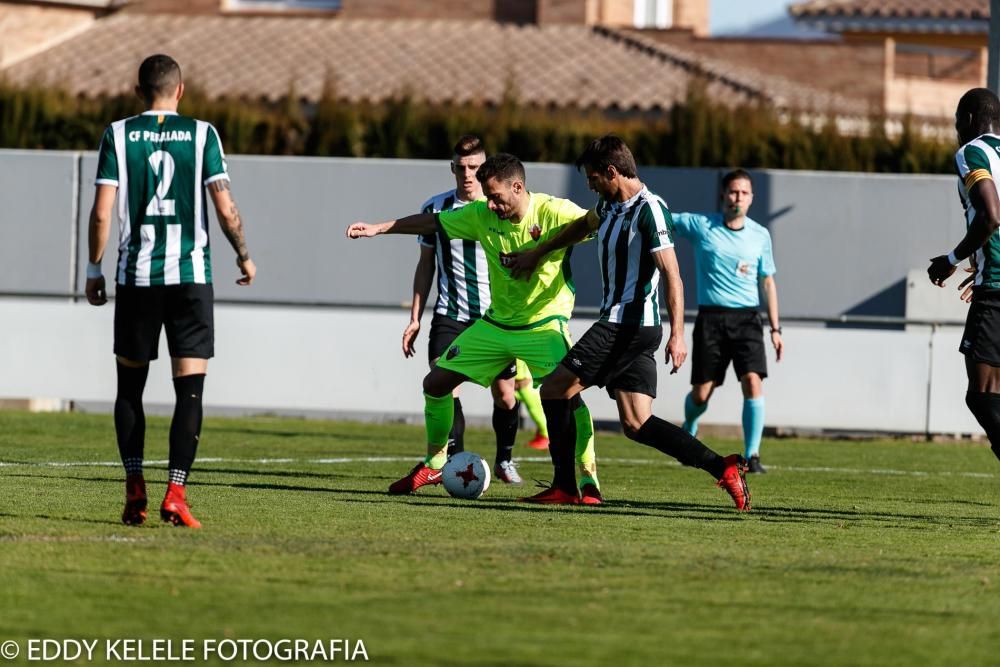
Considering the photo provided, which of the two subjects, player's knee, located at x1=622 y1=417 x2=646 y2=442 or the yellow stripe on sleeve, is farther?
player's knee, located at x1=622 y1=417 x2=646 y2=442

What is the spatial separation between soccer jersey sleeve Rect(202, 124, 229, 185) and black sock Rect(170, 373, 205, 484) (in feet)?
2.87

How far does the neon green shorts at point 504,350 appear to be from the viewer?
943cm

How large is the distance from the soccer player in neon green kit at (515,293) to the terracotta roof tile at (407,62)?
18176mm

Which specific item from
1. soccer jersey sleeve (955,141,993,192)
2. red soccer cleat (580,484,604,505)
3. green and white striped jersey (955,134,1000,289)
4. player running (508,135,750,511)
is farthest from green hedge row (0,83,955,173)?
soccer jersey sleeve (955,141,993,192)

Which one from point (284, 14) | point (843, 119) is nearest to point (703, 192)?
point (843, 119)

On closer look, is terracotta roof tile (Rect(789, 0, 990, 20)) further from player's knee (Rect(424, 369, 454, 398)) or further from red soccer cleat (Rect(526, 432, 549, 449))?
player's knee (Rect(424, 369, 454, 398))

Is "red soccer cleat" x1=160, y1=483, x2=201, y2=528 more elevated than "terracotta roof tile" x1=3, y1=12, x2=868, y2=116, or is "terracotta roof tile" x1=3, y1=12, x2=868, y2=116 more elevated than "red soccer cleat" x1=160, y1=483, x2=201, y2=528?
"terracotta roof tile" x1=3, y1=12, x2=868, y2=116

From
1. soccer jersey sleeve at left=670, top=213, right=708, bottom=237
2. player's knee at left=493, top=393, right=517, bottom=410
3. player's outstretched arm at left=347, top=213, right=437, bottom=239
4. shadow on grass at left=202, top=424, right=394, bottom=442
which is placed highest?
player's outstretched arm at left=347, top=213, right=437, bottom=239

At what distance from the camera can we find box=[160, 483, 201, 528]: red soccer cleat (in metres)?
7.80

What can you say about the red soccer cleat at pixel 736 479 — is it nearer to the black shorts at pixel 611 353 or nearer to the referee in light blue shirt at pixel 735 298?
the black shorts at pixel 611 353

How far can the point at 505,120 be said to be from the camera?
69.4ft

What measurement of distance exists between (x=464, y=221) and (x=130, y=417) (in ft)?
7.65

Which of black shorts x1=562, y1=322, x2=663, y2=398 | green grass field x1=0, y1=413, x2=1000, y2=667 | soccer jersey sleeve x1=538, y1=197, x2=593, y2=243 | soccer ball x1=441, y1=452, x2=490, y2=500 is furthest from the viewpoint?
soccer ball x1=441, y1=452, x2=490, y2=500

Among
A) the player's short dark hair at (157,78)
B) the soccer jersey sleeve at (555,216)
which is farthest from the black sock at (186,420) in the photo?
the soccer jersey sleeve at (555,216)
